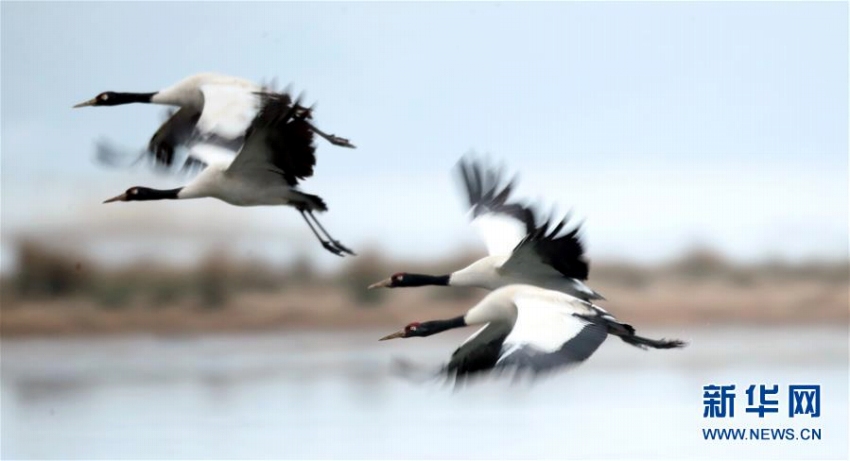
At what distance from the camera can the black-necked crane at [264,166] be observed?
5484 mm

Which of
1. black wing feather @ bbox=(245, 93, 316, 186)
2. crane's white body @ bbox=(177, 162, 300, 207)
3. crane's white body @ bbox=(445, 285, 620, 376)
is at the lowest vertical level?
crane's white body @ bbox=(445, 285, 620, 376)

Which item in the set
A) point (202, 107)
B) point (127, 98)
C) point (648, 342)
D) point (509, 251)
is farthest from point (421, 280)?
point (127, 98)

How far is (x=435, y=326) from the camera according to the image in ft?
18.3

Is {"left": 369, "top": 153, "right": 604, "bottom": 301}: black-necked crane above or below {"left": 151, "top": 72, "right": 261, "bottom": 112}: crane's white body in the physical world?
below

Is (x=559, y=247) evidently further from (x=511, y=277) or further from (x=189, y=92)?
(x=189, y=92)

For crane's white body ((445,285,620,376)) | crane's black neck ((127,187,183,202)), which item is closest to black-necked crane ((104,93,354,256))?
crane's black neck ((127,187,183,202))

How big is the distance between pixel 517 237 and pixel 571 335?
0.93 m

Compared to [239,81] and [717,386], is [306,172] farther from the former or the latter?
[717,386]

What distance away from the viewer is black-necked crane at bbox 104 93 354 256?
216 inches

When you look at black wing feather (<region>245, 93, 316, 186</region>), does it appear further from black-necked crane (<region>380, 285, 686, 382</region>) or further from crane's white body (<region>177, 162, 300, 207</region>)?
black-necked crane (<region>380, 285, 686, 382</region>)

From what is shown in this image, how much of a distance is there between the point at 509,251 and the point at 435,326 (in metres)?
0.49

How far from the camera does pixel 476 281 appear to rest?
19.2 ft

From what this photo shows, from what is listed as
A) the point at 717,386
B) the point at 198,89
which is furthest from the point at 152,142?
the point at 717,386

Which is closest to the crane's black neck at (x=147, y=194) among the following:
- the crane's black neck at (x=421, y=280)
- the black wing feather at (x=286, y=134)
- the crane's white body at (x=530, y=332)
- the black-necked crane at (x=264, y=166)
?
the black-necked crane at (x=264, y=166)
